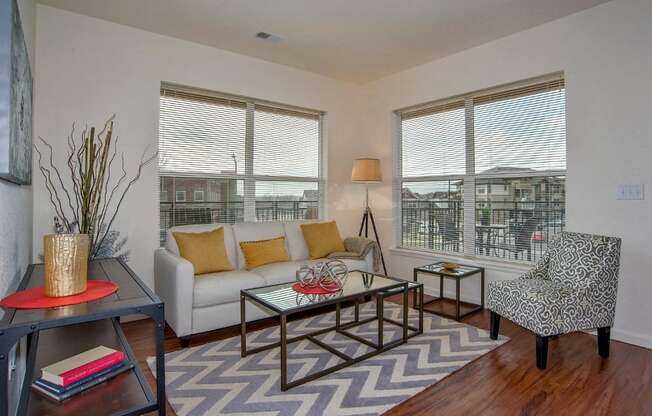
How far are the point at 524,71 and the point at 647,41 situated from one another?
2.96ft

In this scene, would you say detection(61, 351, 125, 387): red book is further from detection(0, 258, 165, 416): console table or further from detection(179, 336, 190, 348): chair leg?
detection(179, 336, 190, 348): chair leg

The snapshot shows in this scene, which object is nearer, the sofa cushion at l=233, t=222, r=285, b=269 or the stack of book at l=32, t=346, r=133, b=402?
the stack of book at l=32, t=346, r=133, b=402

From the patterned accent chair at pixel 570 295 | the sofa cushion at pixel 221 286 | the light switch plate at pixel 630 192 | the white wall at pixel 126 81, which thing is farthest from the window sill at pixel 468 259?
the white wall at pixel 126 81

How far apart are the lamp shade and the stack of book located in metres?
3.34

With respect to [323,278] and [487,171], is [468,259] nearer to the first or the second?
[487,171]

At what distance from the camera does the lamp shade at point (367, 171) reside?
4578 millimetres

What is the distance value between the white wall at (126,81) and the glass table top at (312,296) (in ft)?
5.15

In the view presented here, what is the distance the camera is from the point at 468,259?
13.5ft

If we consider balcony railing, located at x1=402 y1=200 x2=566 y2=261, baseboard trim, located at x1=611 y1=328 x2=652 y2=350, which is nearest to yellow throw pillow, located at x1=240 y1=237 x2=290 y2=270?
balcony railing, located at x1=402 y1=200 x2=566 y2=261

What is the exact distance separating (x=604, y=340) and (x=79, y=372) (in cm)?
318

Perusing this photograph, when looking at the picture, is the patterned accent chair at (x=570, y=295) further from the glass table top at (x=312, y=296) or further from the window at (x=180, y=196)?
the window at (x=180, y=196)

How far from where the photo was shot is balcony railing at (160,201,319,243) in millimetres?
3803

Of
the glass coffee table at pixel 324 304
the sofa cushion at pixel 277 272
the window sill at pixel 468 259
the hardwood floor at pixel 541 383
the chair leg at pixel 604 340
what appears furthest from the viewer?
the window sill at pixel 468 259

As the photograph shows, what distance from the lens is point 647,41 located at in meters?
2.84
